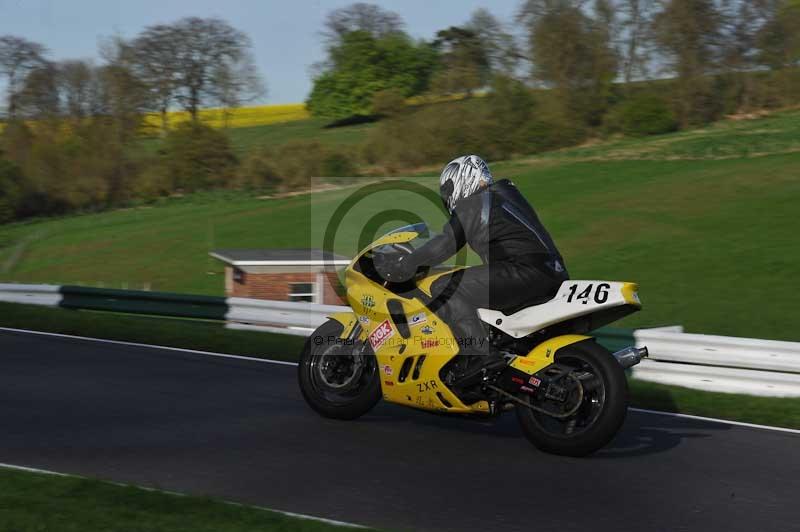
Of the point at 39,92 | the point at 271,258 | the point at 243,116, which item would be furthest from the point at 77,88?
the point at 271,258

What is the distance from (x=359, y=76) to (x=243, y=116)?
35.0ft

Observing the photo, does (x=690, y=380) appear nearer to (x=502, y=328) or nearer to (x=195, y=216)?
(x=502, y=328)

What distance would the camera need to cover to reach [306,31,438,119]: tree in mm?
78312

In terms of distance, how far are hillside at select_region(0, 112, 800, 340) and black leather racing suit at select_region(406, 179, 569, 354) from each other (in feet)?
49.1

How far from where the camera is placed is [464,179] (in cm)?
704

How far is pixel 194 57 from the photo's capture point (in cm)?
6341

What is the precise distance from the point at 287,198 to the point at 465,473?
42473mm

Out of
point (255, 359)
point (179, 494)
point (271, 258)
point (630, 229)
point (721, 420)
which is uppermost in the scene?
point (179, 494)

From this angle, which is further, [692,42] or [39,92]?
[39,92]

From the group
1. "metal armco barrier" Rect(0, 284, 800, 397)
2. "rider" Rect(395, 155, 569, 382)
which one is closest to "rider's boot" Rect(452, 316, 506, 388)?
"rider" Rect(395, 155, 569, 382)

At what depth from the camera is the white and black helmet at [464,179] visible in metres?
7.01

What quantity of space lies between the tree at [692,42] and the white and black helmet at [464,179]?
48.2 metres

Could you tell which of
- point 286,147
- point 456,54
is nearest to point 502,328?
→ point 286,147

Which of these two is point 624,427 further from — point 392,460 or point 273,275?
point 273,275
